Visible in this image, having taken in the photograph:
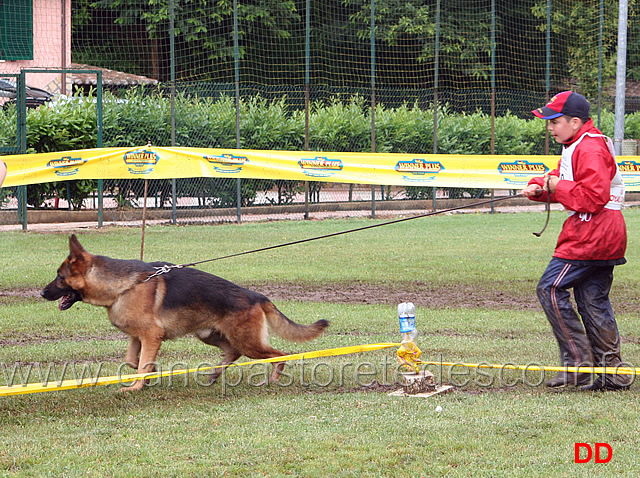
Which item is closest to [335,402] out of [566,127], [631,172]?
[566,127]

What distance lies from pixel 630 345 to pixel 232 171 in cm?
960

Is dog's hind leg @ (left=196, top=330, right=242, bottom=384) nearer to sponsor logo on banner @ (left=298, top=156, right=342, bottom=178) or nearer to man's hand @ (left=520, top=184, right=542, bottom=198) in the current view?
man's hand @ (left=520, top=184, right=542, bottom=198)

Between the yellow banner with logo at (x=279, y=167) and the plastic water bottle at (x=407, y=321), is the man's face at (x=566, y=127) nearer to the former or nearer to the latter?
the plastic water bottle at (x=407, y=321)

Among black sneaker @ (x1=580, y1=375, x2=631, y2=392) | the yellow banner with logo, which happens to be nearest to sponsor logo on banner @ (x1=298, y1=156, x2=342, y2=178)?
the yellow banner with logo

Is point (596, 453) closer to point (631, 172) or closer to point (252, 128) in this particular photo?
point (631, 172)

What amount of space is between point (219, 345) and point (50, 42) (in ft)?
76.1

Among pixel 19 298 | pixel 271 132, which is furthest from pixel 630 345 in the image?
pixel 271 132

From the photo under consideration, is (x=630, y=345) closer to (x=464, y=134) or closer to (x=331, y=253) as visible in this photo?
(x=331, y=253)

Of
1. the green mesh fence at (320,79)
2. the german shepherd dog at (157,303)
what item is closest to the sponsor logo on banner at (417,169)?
the green mesh fence at (320,79)

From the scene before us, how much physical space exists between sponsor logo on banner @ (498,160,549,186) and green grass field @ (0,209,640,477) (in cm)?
597

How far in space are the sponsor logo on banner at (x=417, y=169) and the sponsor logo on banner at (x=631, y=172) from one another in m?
4.42

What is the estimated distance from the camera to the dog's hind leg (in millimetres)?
5922

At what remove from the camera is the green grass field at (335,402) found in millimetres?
4172

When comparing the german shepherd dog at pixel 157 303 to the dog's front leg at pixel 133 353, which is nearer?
the german shepherd dog at pixel 157 303
